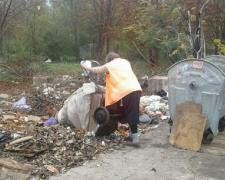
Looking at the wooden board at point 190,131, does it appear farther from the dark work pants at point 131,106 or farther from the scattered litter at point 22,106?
the scattered litter at point 22,106

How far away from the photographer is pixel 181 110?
5.79 m

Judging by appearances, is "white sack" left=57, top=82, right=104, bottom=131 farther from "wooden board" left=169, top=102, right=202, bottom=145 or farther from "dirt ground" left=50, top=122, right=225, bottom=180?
"wooden board" left=169, top=102, right=202, bottom=145

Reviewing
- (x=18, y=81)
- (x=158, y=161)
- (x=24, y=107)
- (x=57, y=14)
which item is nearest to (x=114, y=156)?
(x=158, y=161)

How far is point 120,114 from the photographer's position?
5734 millimetres

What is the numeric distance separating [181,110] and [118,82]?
4.23 feet

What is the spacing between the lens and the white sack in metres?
5.77

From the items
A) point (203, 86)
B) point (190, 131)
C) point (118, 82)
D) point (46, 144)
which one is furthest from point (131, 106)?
point (46, 144)

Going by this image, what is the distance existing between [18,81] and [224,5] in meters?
8.85

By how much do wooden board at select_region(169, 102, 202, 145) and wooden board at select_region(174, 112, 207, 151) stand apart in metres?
0.07

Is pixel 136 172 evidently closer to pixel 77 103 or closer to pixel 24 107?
pixel 77 103

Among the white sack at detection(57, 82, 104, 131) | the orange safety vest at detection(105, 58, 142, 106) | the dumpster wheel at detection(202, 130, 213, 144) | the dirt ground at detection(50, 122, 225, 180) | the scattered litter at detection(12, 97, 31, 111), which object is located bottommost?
the dirt ground at detection(50, 122, 225, 180)

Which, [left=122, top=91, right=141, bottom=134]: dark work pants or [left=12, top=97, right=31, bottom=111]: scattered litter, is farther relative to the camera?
[left=12, top=97, right=31, bottom=111]: scattered litter

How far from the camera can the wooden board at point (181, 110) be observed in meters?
5.65

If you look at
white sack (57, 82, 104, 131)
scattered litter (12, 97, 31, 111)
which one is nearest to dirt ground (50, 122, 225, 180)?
white sack (57, 82, 104, 131)
